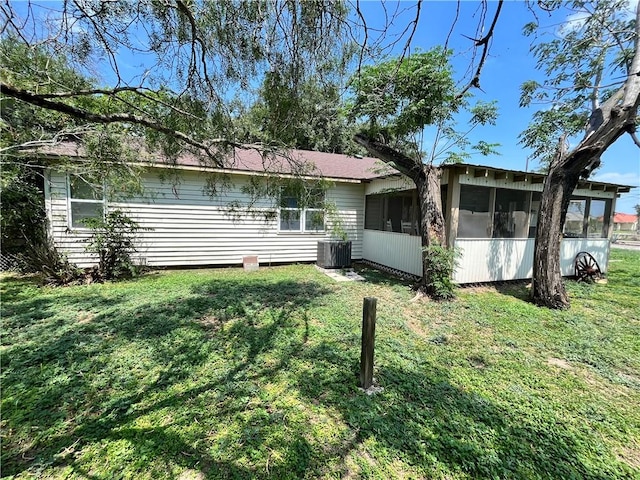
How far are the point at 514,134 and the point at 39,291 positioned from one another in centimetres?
1270

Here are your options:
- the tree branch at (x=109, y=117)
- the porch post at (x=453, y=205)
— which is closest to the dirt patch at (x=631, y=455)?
the porch post at (x=453, y=205)

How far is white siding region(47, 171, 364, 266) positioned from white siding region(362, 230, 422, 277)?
1284 millimetres

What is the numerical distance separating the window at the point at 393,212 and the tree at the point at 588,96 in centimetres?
267

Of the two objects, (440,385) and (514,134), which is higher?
(514,134)

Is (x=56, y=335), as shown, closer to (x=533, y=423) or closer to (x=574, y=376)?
Result: (x=533, y=423)

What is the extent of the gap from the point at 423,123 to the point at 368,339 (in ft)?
14.9

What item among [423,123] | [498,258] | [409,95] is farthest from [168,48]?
[498,258]

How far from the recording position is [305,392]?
2.69m

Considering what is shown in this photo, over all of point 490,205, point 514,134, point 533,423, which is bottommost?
point 533,423

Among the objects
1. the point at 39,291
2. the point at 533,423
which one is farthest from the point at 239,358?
the point at 39,291

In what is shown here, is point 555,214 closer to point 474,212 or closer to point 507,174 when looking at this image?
point 507,174

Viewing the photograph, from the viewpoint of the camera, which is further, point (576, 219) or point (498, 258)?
point (576, 219)

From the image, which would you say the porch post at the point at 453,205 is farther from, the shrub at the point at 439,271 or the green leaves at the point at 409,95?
the green leaves at the point at 409,95

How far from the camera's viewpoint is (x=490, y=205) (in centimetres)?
687
